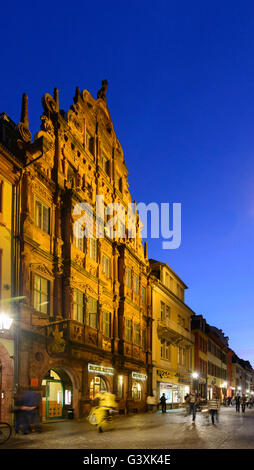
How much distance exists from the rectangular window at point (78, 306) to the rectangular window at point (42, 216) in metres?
4.15

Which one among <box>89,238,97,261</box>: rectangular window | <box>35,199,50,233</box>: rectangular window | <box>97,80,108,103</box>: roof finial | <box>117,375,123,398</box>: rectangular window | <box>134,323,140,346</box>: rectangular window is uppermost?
<box>97,80,108,103</box>: roof finial

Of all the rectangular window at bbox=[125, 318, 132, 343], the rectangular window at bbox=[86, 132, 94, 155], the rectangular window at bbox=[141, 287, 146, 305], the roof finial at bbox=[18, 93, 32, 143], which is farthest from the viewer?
the rectangular window at bbox=[141, 287, 146, 305]

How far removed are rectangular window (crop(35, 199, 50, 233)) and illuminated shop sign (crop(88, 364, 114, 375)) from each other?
8616 mm

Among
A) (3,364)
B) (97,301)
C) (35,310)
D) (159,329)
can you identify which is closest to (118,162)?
(97,301)

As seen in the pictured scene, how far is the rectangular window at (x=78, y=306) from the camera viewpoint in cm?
2792

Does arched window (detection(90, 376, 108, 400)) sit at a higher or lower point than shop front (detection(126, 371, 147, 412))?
higher

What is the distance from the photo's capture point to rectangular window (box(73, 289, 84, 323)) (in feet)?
91.6

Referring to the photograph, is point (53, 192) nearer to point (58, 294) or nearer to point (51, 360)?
point (58, 294)

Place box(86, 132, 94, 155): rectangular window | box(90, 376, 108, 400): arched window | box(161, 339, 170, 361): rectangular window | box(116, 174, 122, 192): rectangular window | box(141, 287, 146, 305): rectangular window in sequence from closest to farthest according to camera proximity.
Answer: box(90, 376, 108, 400): arched window → box(86, 132, 94, 155): rectangular window → box(116, 174, 122, 192): rectangular window → box(141, 287, 146, 305): rectangular window → box(161, 339, 170, 361): rectangular window

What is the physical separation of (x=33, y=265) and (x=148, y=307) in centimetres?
2069

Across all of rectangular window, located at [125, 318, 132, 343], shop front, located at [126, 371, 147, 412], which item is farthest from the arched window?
rectangular window, located at [125, 318, 132, 343]

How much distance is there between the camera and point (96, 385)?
101 ft

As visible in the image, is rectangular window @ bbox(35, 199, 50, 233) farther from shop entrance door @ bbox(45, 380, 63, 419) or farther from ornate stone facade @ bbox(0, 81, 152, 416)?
shop entrance door @ bbox(45, 380, 63, 419)

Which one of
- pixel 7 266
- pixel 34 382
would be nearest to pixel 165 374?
pixel 34 382
